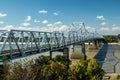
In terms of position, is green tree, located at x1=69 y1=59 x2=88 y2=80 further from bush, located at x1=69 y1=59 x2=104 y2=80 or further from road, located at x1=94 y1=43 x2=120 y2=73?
road, located at x1=94 y1=43 x2=120 y2=73

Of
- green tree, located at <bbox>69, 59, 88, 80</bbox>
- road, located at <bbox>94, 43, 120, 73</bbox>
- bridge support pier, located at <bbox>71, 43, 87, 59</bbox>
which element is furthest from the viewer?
bridge support pier, located at <bbox>71, 43, 87, 59</bbox>

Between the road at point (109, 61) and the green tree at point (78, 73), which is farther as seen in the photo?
the road at point (109, 61)

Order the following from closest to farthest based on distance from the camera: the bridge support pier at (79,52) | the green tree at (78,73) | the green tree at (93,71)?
the green tree at (78,73)
the green tree at (93,71)
the bridge support pier at (79,52)

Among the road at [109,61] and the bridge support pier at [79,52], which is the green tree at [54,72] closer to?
the road at [109,61]

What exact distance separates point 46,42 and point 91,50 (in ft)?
269

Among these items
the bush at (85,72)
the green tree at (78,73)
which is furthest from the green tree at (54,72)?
the bush at (85,72)

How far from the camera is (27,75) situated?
21531mm

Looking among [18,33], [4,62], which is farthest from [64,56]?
[4,62]

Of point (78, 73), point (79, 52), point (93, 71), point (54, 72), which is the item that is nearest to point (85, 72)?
point (78, 73)

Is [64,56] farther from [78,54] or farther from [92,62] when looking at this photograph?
[78,54]

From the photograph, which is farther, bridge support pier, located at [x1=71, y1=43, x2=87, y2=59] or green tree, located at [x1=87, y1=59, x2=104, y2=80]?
bridge support pier, located at [x1=71, y1=43, x2=87, y2=59]

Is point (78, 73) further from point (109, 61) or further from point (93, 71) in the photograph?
point (109, 61)

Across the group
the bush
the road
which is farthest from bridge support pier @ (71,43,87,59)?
the bush

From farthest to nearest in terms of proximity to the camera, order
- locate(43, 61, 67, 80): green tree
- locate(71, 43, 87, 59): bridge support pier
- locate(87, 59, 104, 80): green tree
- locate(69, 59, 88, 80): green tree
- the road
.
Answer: locate(71, 43, 87, 59): bridge support pier, the road, locate(87, 59, 104, 80): green tree, locate(69, 59, 88, 80): green tree, locate(43, 61, 67, 80): green tree
